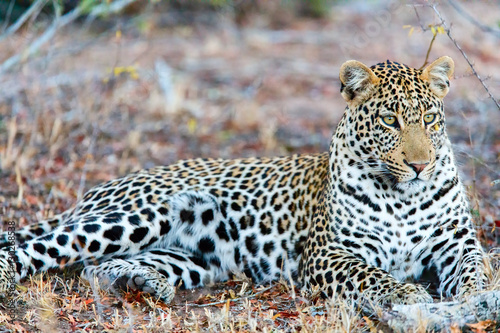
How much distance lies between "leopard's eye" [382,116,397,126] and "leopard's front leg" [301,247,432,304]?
122 cm

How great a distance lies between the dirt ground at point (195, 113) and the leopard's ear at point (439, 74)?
0.59 m

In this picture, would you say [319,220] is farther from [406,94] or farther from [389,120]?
[406,94]

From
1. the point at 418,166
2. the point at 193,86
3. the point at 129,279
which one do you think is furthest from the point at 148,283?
the point at 193,86

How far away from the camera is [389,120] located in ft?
19.5

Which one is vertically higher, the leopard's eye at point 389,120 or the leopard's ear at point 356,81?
the leopard's ear at point 356,81

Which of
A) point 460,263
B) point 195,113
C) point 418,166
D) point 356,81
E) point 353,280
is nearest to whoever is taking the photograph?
point 418,166

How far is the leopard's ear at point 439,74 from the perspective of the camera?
613cm

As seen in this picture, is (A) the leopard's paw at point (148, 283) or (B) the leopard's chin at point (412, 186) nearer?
(B) the leopard's chin at point (412, 186)


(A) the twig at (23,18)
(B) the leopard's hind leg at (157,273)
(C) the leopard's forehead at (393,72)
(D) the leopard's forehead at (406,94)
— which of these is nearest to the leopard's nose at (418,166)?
(D) the leopard's forehead at (406,94)

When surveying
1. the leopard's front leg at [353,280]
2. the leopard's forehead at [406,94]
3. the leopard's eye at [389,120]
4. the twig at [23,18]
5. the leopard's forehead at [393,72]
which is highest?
the twig at [23,18]

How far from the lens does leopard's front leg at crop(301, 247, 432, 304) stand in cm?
537

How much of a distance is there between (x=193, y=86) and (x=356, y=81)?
33.0 ft

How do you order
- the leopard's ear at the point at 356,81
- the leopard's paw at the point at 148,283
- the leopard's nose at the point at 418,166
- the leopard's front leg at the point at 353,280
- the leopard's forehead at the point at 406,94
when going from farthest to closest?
the leopard's paw at the point at 148,283 → the leopard's ear at the point at 356,81 → the leopard's forehead at the point at 406,94 → the leopard's nose at the point at 418,166 → the leopard's front leg at the point at 353,280

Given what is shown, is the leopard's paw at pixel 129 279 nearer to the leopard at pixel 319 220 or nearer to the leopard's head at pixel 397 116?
the leopard at pixel 319 220
